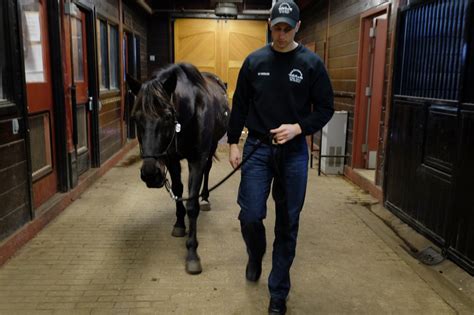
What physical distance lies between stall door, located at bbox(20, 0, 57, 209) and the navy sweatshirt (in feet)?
7.24

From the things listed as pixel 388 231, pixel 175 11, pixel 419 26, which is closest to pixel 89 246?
pixel 388 231

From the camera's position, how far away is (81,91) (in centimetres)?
473

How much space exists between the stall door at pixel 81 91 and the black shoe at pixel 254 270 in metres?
2.62

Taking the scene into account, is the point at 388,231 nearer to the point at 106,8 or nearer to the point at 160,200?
the point at 160,200

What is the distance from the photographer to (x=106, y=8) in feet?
19.1

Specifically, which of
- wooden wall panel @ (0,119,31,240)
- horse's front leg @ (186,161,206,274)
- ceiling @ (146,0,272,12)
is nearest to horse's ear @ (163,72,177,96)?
horse's front leg @ (186,161,206,274)

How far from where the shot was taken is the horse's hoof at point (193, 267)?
267 centimetres

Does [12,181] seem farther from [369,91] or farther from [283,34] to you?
[369,91]

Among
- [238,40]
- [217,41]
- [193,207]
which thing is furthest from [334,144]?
[217,41]

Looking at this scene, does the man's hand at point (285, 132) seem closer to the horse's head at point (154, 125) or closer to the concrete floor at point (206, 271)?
the horse's head at point (154, 125)

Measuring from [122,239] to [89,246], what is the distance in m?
0.25

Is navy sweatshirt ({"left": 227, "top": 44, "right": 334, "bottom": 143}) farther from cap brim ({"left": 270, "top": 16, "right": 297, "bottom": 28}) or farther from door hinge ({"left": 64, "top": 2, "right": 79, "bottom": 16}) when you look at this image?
door hinge ({"left": 64, "top": 2, "right": 79, "bottom": 16})

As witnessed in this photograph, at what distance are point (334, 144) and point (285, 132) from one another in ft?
12.2

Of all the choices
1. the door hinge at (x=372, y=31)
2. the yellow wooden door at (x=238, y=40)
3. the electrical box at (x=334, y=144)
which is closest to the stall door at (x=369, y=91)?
the door hinge at (x=372, y=31)
